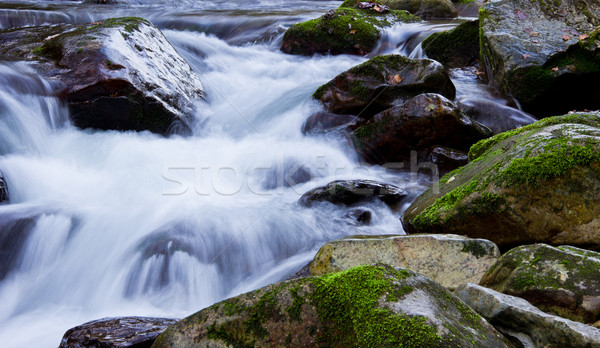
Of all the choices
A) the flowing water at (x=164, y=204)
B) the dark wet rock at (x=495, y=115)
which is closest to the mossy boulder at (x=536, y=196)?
the flowing water at (x=164, y=204)

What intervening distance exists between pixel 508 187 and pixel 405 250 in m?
0.97

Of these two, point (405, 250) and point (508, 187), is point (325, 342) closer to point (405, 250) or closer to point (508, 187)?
point (405, 250)

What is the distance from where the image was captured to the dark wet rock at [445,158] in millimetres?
5926

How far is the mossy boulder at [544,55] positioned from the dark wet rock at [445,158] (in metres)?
2.04

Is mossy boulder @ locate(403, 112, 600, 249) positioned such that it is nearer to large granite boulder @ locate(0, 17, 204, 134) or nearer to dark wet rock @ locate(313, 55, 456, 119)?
dark wet rock @ locate(313, 55, 456, 119)

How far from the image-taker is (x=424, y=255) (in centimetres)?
329

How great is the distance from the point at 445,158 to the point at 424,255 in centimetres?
299

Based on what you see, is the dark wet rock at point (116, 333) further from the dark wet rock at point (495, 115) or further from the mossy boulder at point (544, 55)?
the mossy boulder at point (544, 55)

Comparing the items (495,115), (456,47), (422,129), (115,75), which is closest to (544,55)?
(495,115)

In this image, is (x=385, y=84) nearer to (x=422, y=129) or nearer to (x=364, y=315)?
(x=422, y=129)

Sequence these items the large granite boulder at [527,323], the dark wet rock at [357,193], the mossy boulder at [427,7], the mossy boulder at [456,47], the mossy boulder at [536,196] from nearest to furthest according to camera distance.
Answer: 1. the large granite boulder at [527,323]
2. the mossy boulder at [536,196]
3. the dark wet rock at [357,193]
4. the mossy boulder at [456,47]
5. the mossy boulder at [427,7]

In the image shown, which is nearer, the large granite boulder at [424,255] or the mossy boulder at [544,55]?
the large granite boulder at [424,255]

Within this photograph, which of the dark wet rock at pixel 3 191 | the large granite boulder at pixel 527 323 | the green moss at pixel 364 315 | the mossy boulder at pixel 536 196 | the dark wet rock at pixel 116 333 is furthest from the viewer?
the dark wet rock at pixel 3 191

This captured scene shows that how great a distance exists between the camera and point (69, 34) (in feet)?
24.2
